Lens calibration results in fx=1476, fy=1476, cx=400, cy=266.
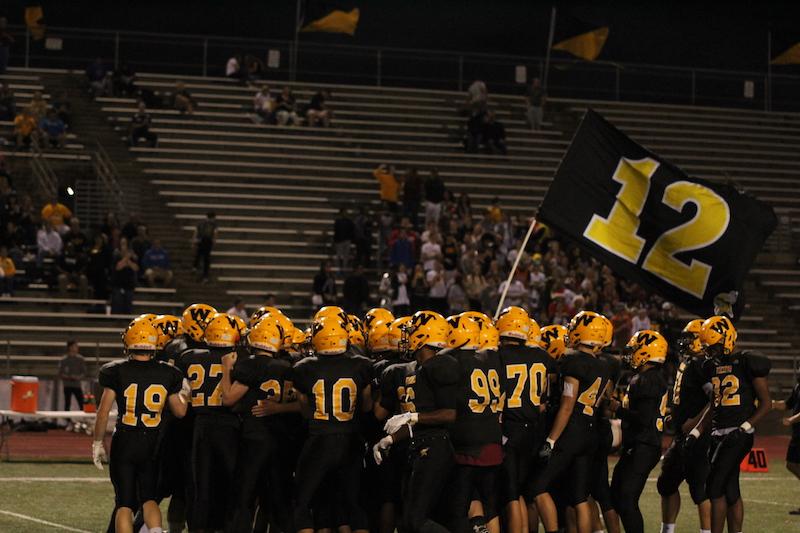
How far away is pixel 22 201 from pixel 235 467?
51.8 ft

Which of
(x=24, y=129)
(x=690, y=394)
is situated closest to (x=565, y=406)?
(x=690, y=394)

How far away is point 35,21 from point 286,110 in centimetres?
616

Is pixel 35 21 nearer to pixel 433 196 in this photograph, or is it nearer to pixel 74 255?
pixel 74 255

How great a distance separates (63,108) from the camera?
29266mm

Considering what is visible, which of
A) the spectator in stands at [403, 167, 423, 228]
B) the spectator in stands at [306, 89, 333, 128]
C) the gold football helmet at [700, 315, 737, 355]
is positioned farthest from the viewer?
the spectator in stands at [306, 89, 333, 128]

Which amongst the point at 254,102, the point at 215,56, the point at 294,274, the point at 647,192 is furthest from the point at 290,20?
the point at 647,192

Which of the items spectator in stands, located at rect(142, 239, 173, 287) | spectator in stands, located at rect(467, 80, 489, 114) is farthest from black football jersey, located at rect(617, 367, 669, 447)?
spectator in stands, located at rect(467, 80, 489, 114)

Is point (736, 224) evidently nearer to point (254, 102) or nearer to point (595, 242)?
point (595, 242)

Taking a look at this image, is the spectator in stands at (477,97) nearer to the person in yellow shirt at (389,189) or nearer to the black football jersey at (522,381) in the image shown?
the person in yellow shirt at (389,189)

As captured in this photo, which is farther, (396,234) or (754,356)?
(396,234)

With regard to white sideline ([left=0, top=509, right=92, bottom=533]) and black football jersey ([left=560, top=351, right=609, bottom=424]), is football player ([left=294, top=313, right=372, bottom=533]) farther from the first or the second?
white sideline ([left=0, top=509, right=92, bottom=533])

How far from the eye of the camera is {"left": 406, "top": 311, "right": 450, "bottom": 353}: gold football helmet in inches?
418

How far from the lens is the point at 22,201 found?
2600 cm

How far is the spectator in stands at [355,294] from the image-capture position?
974 inches
